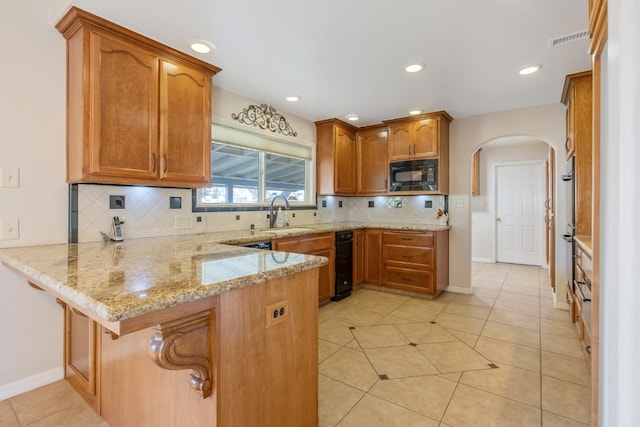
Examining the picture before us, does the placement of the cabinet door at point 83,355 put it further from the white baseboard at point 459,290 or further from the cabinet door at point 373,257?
the white baseboard at point 459,290

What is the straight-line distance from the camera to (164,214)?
2658 mm

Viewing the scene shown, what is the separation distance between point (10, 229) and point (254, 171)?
2.18 meters

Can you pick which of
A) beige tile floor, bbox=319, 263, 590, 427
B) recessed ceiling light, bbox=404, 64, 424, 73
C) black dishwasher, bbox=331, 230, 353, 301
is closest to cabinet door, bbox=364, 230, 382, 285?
black dishwasher, bbox=331, 230, 353, 301

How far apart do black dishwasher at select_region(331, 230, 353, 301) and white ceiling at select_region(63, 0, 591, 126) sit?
66.4 inches

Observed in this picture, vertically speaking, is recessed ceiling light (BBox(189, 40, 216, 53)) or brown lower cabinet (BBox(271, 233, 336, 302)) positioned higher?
recessed ceiling light (BBox(189, 40, 216, 53))

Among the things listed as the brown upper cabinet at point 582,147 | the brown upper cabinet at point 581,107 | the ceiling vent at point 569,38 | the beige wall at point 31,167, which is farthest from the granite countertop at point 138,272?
the brown upper cabinet at point 581,107

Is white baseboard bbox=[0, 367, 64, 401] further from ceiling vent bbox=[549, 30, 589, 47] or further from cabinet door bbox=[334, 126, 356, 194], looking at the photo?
ceiling vent bbox=[549, 30, 589, 47]

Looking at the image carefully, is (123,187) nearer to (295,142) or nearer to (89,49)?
(89,49)

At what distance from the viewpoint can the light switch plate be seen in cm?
185

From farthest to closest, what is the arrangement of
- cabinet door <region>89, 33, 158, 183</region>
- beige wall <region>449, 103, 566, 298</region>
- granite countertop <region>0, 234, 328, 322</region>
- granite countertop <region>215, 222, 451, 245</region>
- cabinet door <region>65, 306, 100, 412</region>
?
beige wall <region>449, 103, 566, 298</region> → granite countertop <region>215, 222, 451, 245</region> → cabinet door <region>89, 33, 158, 183</region> → cabinet door <region>65, 306, 100, 412</region> → granite countertop <region>0, 234, 328, 322</region>

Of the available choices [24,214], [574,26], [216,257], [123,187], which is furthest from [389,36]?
[24,214]

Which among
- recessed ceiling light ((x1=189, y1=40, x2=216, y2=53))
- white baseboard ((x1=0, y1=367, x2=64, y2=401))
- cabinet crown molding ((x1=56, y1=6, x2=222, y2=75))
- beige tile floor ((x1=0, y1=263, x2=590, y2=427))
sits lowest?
beige tile floor ((x1=0, y1=263, x2=590, y2=427))

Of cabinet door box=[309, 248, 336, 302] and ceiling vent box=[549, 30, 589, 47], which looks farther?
cabinet door box=[309, 248, 336, 302]

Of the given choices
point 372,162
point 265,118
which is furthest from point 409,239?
point 265,118
